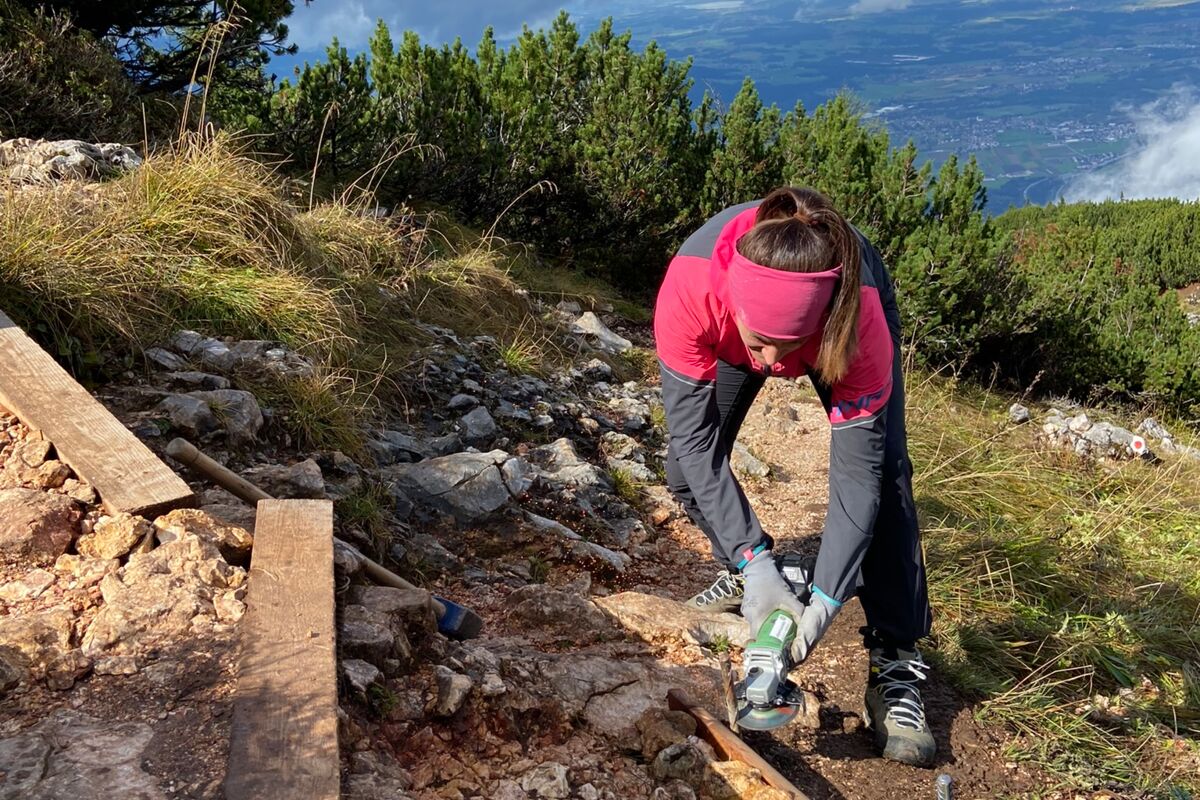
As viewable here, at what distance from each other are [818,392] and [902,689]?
3.04ft

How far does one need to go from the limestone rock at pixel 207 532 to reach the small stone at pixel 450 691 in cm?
59

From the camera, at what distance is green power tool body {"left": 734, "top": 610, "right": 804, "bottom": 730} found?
2.00 m

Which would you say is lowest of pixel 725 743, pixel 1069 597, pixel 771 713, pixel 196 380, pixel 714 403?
pixel 1069 597

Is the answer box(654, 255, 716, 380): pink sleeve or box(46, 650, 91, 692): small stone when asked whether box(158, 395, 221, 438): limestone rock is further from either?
box(654, 255, 716, 380): pink sleeve

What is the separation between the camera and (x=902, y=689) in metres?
2.59

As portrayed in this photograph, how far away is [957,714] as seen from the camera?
280 cm

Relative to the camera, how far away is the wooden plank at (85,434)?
2355mm

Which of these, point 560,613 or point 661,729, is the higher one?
point 661,729

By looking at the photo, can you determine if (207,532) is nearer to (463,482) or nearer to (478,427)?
(463,482)

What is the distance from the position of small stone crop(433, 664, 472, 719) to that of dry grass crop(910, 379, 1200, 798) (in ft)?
5.38

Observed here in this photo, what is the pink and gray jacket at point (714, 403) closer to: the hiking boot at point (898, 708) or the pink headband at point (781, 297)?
the pink headband at point (781, 297)

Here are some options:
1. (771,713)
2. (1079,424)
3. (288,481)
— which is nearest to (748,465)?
(288,481)

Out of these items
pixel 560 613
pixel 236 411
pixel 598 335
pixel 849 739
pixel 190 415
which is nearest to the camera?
pixel 849 739

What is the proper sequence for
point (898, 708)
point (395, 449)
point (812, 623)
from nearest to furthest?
point (812, 623) < point (898, 708) < point (395, 449)
